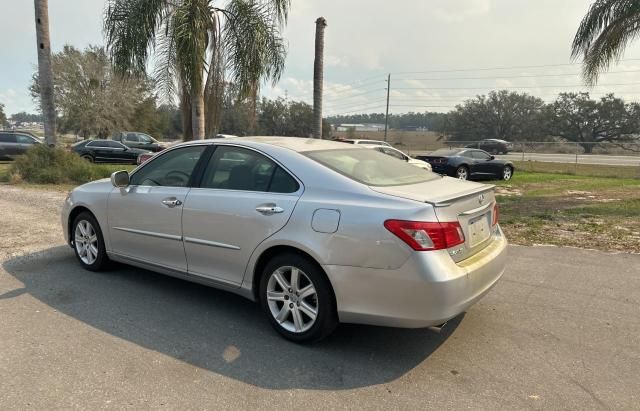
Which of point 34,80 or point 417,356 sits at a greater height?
point 34,80

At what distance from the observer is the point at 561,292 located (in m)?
4.89

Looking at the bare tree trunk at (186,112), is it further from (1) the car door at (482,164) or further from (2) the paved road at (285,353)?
(1) the car door at (482,164)

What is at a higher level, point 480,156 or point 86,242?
point 480,156

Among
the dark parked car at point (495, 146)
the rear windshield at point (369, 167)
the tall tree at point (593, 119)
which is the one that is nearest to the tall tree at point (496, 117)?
the tall tree at point (593, 119)

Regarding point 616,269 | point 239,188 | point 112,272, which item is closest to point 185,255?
point 239,188

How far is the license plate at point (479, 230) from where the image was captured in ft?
11.7

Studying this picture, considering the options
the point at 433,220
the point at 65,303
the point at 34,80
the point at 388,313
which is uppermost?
the point at 34,80

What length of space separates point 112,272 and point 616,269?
569 centimetres

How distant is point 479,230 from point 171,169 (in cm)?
282

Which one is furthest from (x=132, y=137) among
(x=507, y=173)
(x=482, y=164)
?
(x=507, y=173)

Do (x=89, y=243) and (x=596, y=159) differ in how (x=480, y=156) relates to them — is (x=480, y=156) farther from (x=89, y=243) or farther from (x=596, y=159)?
(x=596, y=159)

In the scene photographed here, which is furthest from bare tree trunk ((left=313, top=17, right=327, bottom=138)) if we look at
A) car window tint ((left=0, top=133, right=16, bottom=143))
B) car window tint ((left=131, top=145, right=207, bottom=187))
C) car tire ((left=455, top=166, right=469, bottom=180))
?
car window tint ((left=0, top=133, right=16, bottom=143))

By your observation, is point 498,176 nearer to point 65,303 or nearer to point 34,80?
point 65,303

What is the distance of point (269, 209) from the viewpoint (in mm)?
3730
